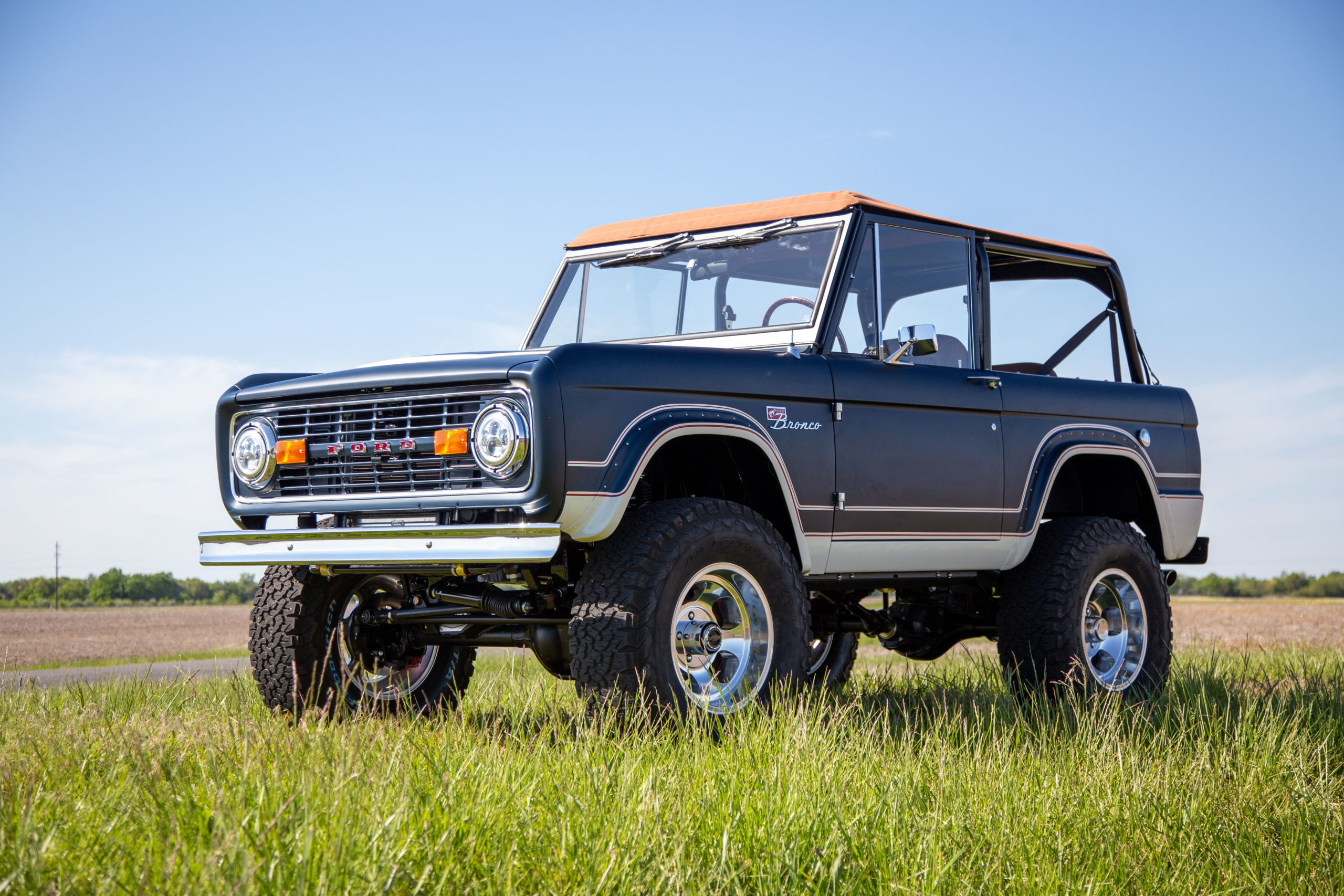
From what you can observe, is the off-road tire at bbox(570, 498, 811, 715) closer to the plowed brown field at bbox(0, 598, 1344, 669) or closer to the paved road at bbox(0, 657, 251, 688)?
the plowed brown field at bbox(0, 598, 1344, 669)

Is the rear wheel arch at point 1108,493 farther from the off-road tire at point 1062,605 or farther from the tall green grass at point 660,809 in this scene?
the tall green grass at point 660,809

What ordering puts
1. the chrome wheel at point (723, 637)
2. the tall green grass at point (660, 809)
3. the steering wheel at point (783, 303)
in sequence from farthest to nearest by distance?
the steering wheel at point (783, 303), the chrome wheel at point (723, 637), the tall green grass at point (660, 809)

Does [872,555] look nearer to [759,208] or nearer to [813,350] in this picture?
[813,350]

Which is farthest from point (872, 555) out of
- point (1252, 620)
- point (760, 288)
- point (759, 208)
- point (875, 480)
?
point (1252, 620)

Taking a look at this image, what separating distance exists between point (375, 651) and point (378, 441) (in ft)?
4.65

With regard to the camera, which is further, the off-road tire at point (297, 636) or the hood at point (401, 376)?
the off-road tire at point (297, 636)

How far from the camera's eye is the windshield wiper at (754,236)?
18.1ft

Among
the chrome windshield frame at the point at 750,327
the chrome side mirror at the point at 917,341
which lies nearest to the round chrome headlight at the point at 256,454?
the chrome windshield frame at the point at 750,327

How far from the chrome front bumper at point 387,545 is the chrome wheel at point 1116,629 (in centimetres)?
339

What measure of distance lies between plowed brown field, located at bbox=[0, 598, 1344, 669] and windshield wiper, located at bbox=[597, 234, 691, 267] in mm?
3823

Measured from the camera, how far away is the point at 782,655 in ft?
14.7

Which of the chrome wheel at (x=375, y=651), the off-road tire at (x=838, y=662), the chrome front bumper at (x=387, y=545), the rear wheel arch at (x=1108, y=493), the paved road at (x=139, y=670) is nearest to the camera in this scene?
the chrome front bumper at (x=387, y=545)

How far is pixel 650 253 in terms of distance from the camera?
5969 millimetres

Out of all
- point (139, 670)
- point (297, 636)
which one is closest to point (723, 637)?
point (297, 636)
